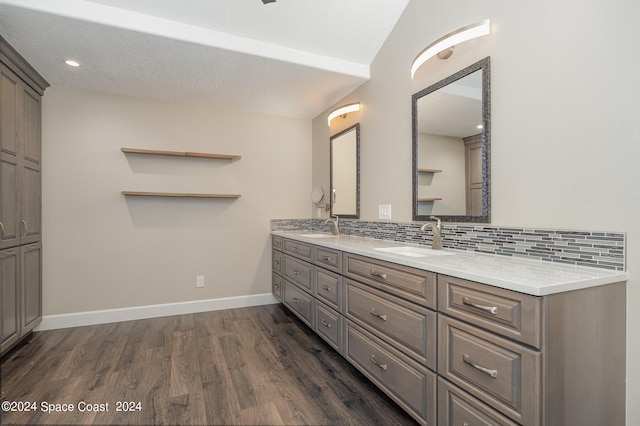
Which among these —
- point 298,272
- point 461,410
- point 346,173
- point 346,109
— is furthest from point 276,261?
point 461,410

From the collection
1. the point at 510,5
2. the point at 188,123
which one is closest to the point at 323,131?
the point at 188,123

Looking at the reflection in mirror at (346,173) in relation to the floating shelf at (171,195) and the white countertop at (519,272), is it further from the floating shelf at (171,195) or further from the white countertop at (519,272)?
the white countertop at (519,272)

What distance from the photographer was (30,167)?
9.00 feet

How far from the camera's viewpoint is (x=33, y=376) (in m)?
2.14

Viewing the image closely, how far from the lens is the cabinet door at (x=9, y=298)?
2.30m

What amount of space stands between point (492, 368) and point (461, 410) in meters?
0.28

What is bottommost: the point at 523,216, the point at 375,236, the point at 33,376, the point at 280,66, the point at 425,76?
the point at 33,376

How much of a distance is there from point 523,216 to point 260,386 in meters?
1.82

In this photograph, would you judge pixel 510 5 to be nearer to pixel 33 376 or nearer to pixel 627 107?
pixel 627 107

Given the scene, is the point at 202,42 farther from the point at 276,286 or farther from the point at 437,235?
the point at 276,286

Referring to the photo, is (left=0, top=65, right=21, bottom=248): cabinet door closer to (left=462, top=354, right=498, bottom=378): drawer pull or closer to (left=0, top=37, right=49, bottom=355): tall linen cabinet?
(left=0, top=37, right=49, bottom=355): tall linen cabinet

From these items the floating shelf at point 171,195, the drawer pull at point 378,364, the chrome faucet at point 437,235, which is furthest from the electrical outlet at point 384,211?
the floating shelf at point 171,195

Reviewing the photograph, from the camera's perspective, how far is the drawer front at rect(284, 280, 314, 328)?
9.12 ft

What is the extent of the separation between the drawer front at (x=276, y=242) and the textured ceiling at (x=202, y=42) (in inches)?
62.0
